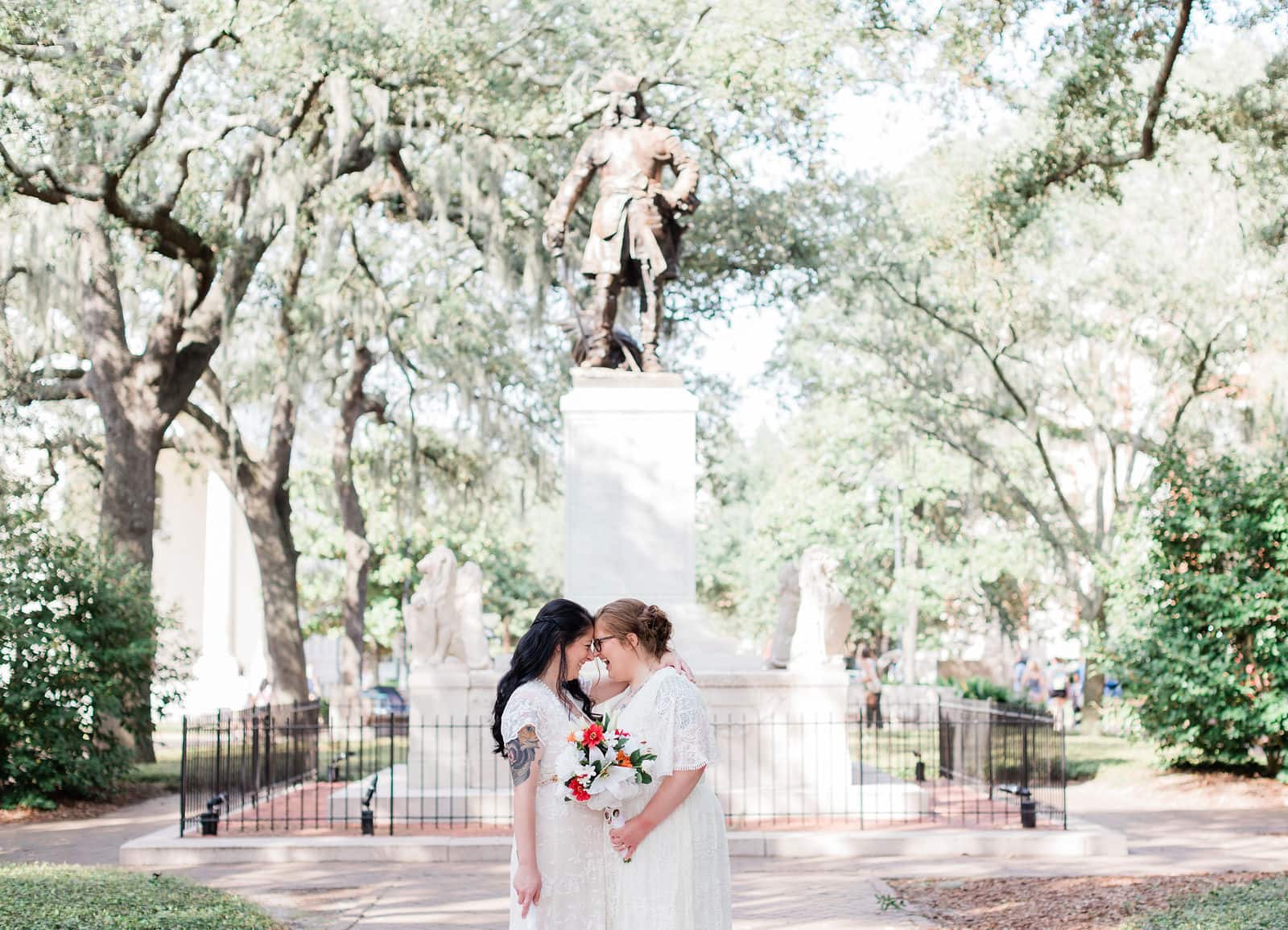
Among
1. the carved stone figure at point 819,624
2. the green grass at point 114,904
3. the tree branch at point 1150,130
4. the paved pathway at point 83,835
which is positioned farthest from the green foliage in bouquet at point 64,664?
the tree branch at point 1150,130

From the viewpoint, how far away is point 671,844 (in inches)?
194

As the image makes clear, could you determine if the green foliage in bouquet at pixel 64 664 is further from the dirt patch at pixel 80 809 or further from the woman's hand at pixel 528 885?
the woman's hand at pixel 528 885

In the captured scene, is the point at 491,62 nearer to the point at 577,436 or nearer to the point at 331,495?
the point at 577,436

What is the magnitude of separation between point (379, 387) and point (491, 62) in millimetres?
9072

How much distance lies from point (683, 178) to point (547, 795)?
1008 cm

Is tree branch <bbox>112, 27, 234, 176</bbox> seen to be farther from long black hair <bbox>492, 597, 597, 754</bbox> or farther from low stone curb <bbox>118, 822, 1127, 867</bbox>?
long black hair <bbox>492, 597, 597, 754</bbox>

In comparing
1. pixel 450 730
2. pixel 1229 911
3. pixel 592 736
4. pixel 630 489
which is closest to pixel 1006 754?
pixel 630 489

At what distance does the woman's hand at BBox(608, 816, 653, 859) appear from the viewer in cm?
488

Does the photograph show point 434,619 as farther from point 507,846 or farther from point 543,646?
point 543,646

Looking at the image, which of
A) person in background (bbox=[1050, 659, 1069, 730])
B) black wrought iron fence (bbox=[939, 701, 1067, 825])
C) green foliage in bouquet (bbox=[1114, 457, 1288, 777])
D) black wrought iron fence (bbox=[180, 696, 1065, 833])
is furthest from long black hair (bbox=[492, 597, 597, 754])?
person in background (bbox=[1050, 659, 1069, 730])

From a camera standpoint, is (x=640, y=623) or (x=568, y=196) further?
(x=568, y=196)

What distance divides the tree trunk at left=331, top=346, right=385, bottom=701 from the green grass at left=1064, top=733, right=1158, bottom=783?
525 inches

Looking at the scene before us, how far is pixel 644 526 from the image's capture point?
14.3 meters

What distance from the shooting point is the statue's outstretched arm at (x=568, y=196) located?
14.7 m
